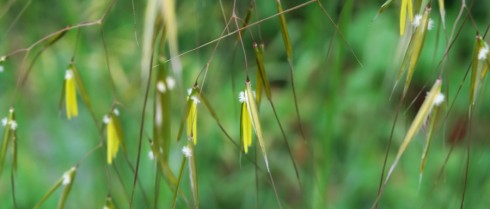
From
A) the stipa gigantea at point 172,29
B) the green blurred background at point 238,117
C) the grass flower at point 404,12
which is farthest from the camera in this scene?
the green blurred background at point 238,117

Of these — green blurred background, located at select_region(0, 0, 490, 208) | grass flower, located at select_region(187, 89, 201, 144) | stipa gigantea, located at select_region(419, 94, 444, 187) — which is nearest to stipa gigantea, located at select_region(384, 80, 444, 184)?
stipa gigantea, located at select_region(419, 94, 444, 187)

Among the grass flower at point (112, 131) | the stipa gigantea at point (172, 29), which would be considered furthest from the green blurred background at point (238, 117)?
the stipa gigantea at point (172, 29)

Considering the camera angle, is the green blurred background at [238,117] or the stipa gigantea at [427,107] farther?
the green blurred background at [238,117]

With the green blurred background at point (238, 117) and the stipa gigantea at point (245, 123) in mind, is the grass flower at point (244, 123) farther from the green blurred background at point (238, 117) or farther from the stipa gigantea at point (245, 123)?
the green blurred background at point (238, 117)

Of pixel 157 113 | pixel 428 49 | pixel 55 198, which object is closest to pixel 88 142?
pixel 55 198


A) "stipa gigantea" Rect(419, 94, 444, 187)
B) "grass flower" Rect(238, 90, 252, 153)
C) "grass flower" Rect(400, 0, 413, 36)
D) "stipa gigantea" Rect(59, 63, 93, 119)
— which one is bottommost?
"stipa gigantea" Rect(419, 94, 444, 187)

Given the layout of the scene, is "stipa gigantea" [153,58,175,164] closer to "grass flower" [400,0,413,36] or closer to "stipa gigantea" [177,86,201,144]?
"stipa gigantea" [177,86,201,144]

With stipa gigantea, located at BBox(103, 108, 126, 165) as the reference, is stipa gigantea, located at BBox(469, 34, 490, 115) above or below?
below
